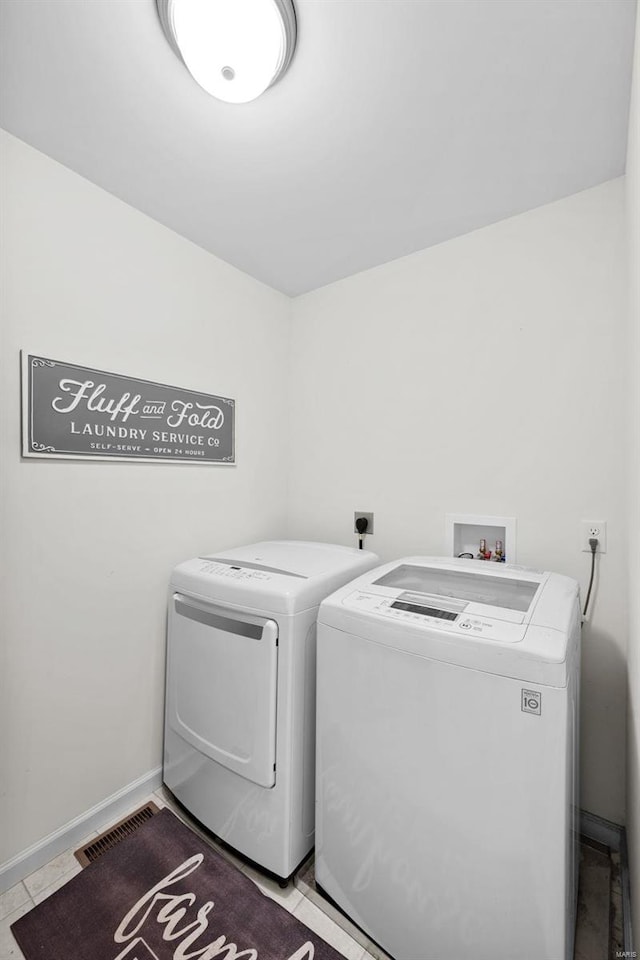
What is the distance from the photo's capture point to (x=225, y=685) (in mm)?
1411

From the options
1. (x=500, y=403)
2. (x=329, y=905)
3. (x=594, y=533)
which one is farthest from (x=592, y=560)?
(x=329, y=905)

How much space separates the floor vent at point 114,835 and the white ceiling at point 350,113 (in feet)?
7.99

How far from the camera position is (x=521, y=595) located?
1209 millimetres

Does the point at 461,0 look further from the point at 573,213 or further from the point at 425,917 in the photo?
the point at 425,917

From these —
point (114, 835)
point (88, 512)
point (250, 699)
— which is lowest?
point (114, 835)

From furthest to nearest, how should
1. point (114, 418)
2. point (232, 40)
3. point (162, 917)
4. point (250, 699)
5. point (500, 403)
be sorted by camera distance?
point (500, 403) < point (114, 418) < point (250, 699) < point (162, 917) < point (232, 40)

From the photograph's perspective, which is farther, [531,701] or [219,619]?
[219,619]

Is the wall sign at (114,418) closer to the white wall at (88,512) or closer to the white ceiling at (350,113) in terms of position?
the white wall at (88,512)

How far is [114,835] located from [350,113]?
2.60 m

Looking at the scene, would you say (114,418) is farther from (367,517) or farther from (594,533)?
(594,533)

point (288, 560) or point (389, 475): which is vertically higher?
point (389, 475)

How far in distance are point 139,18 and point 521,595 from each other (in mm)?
1801

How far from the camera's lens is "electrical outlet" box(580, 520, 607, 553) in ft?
4.83

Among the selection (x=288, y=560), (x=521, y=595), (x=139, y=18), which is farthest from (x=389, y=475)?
(x=139, y=18)
